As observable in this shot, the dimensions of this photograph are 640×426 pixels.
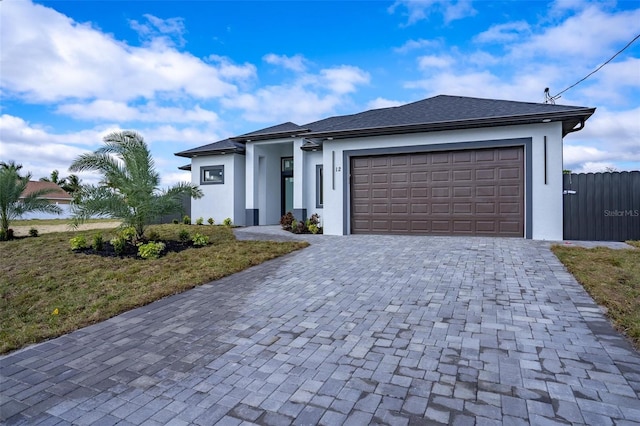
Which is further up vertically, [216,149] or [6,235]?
[216,149]

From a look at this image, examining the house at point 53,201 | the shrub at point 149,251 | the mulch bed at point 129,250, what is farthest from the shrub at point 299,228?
the house at point 53,201

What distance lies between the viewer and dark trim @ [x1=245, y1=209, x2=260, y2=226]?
14.8 m

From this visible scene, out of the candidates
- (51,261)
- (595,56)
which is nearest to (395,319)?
(51,261)

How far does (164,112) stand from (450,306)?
13.6 meters

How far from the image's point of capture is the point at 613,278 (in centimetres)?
522

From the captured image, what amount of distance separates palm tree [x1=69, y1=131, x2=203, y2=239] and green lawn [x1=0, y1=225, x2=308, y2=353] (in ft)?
4.05

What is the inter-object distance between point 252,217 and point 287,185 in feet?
8.52

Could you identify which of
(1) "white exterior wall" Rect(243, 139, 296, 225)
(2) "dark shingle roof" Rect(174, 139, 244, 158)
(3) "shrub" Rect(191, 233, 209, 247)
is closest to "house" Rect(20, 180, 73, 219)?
(3) "shrub" Rect(191, 233, 209, 247)

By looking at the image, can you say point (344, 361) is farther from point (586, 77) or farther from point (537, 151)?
point (586, 77)

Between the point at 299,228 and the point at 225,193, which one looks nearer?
the point at 299,228

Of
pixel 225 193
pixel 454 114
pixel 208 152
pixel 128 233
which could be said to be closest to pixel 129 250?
pixel 128 233

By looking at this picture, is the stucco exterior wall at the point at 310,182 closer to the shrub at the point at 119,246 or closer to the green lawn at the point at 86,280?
the green lawn at the point at 86,280

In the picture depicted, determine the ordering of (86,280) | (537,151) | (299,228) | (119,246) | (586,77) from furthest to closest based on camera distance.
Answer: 1. (299,228)
2. (586,77)
3. (537,151)
4. (119,246)
5. (86,280)

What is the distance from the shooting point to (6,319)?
444cm
